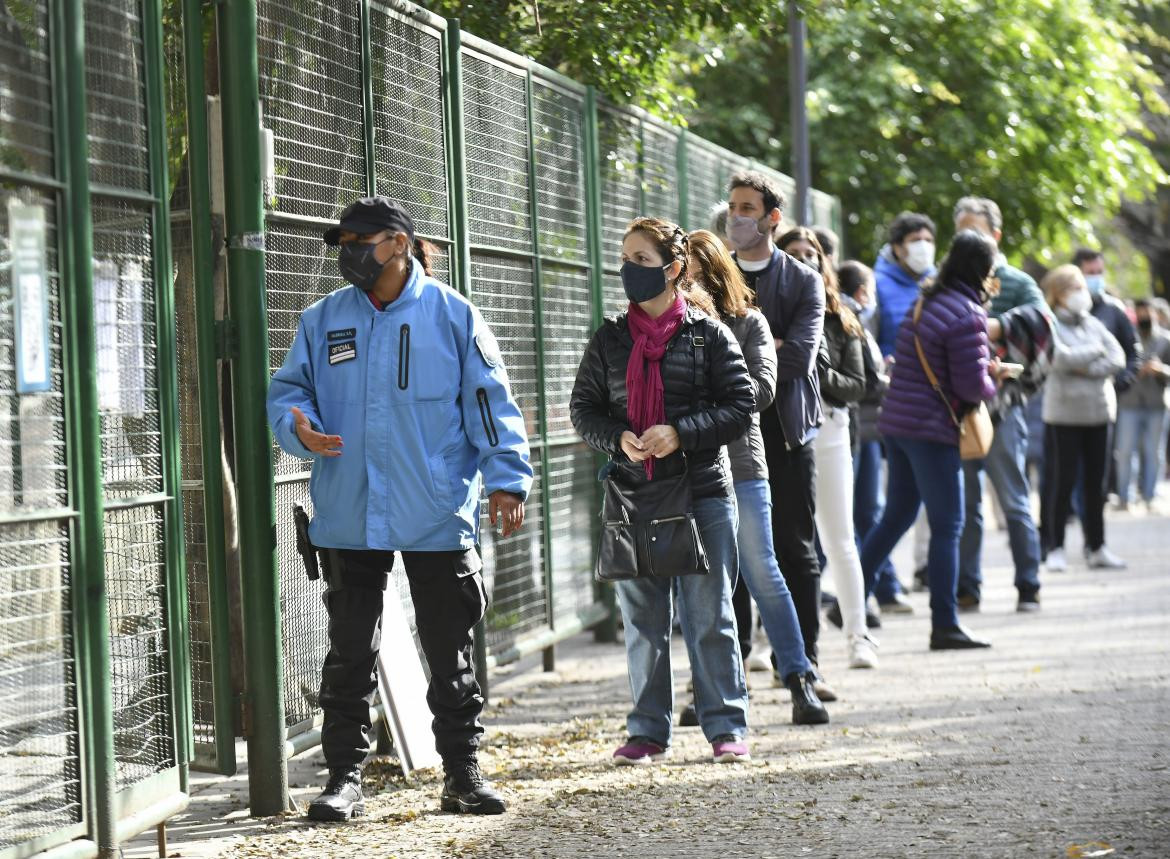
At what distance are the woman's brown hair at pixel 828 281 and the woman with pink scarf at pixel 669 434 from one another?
1.71 meters

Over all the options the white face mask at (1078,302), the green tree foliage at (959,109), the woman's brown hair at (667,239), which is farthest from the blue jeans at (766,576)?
the green tree foliage at (959,109)

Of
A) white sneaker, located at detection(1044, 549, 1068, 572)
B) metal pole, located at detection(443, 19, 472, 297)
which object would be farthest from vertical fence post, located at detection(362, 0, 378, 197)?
white sneaker, located at detection(1044, 549, 1068, 572)

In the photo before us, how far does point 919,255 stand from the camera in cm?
1077

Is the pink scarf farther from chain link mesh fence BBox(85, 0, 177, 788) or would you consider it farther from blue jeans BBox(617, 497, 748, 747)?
chain link mesh fence BBox(85, 0, 177, 788)

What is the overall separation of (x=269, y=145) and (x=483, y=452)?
1.19 metres

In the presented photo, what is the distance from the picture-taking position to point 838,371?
8.63 m

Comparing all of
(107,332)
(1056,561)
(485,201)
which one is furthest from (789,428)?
(1056,561)

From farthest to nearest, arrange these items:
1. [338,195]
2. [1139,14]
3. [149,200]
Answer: [1139,14] < [338,195] < [149,200]

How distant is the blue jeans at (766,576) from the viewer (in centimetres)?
718

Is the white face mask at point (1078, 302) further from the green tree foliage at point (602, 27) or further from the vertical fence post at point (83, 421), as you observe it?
the vertical fence post at point (83, 421)

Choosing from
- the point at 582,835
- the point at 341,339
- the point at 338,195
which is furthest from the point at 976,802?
the point at 338,195

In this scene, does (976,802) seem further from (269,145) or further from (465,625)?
(269,145)

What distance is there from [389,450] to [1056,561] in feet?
28.6

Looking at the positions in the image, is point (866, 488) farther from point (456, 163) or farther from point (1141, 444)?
point (1141, 444)
